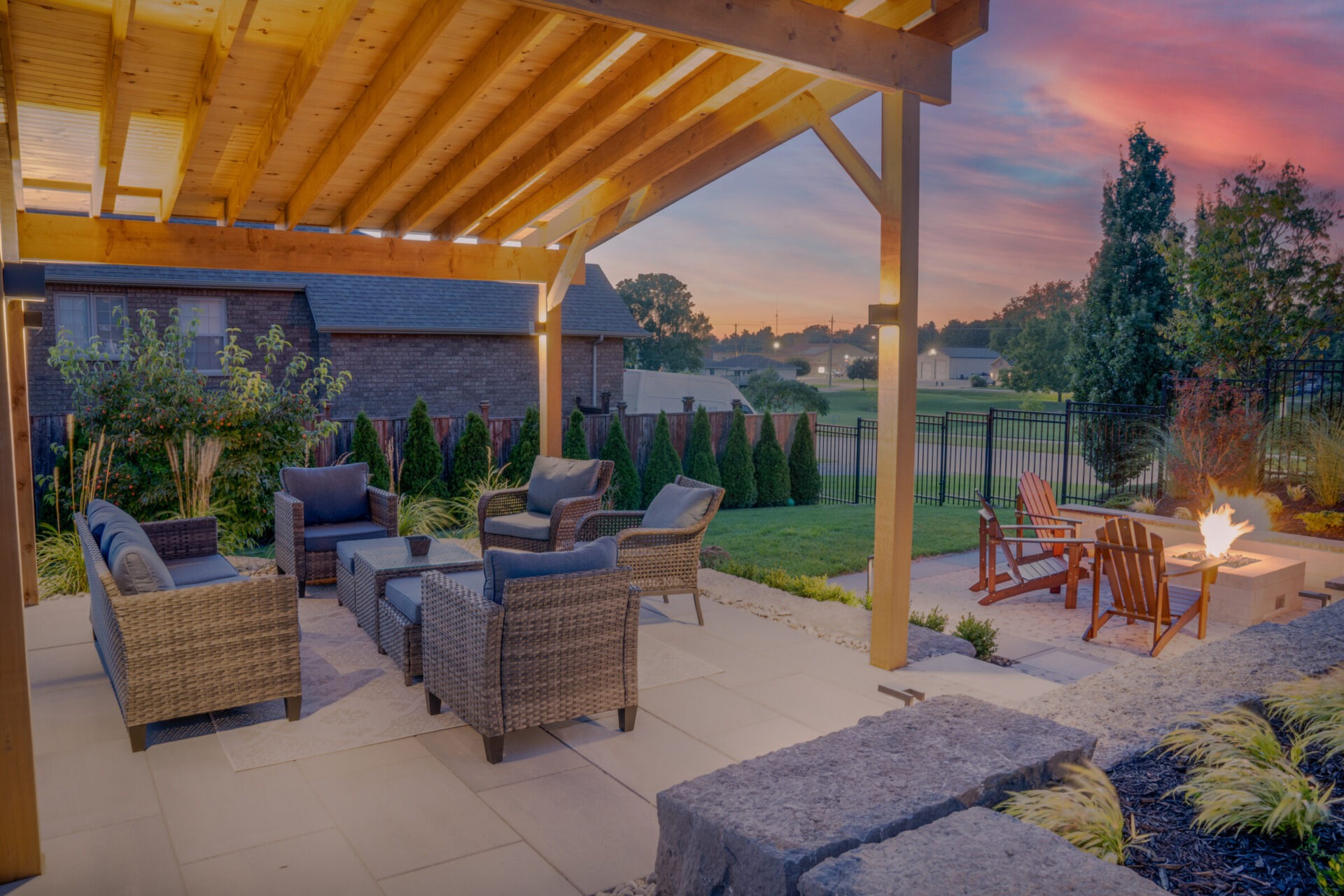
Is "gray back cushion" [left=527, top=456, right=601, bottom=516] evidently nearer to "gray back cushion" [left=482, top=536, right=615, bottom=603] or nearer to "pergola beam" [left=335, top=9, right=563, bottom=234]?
"pergola beam" [left=335, top=9, right=563, bottom=234]

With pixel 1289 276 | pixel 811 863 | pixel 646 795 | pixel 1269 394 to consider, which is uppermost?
pixel 1289 276

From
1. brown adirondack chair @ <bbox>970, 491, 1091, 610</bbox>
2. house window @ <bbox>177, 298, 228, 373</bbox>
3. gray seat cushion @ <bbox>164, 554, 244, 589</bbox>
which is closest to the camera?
gray seat cushion @ <bbox>164, 554, 244, 589</bbox>

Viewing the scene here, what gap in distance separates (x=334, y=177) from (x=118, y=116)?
176 cm

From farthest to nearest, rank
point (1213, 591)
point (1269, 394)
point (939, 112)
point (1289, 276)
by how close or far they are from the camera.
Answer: point (939, 112), point (1289, 276), point (1269, 394), point (1213, 591)

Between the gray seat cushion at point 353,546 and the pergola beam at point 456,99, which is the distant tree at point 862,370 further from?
the gray seat cushion at point 353,546

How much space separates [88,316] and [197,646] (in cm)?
1182

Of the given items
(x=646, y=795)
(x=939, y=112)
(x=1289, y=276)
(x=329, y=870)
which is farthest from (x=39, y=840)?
(x=939, y=112)

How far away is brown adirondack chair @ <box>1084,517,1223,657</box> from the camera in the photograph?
5789 millimetres

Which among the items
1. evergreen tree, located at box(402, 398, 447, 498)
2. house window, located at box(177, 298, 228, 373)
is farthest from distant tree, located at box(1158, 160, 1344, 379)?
house window, located at box(177, 298, 228, 373)

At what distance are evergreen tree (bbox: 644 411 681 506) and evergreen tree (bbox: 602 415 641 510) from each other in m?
0.30

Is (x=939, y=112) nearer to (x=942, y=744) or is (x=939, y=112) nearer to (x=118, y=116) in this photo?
(x=118, y=116)

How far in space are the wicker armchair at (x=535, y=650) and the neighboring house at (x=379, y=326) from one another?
957 centimetres

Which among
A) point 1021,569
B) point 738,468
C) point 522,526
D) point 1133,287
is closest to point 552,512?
point 522,526

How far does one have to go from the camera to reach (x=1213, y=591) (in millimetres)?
6688
